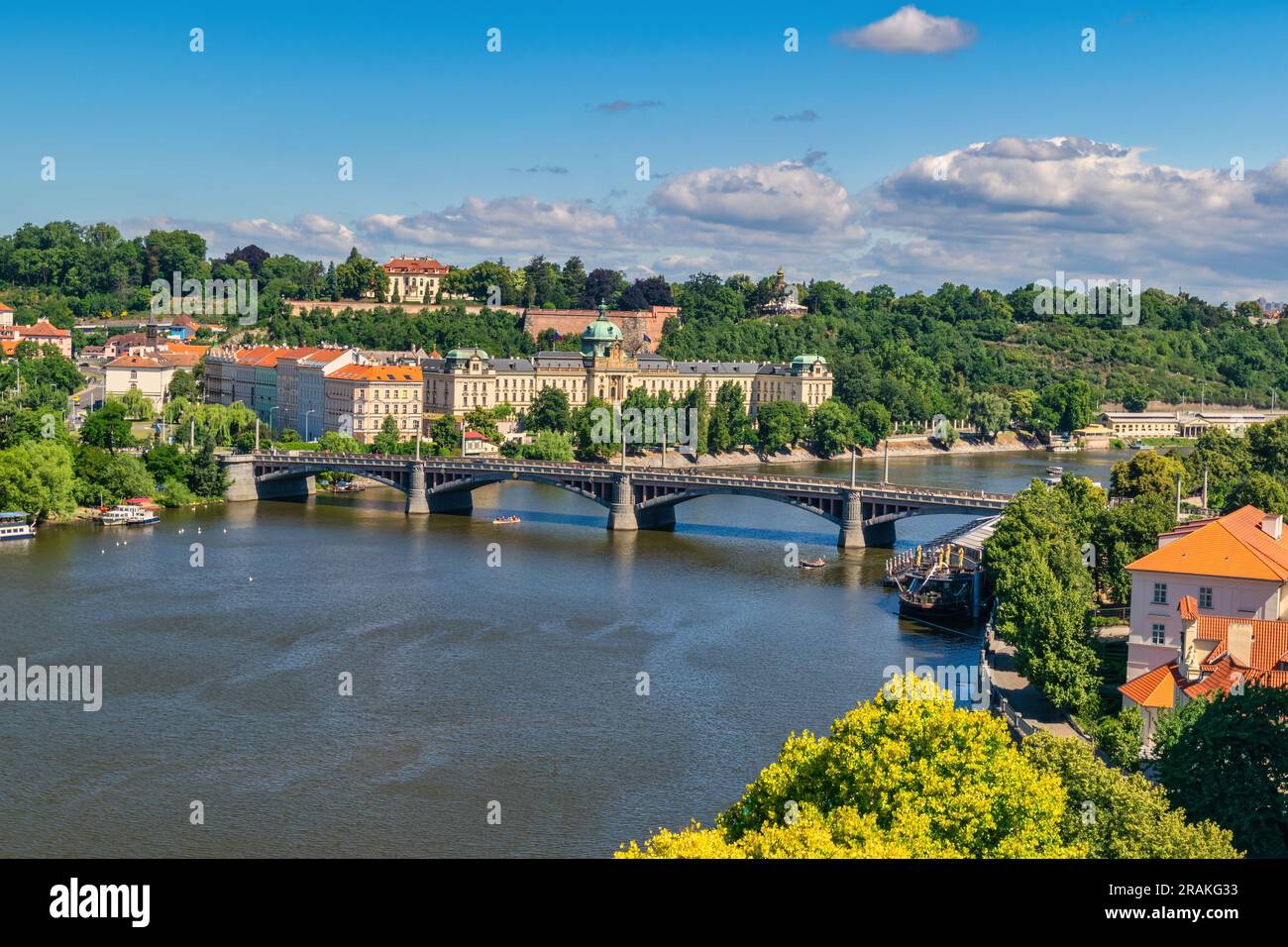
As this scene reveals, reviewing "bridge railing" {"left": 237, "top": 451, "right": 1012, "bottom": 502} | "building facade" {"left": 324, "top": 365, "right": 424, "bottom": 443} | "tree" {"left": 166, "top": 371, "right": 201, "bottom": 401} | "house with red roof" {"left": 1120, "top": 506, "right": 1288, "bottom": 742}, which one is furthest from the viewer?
"tree" {"left": 166, "top": 371, "right": 201, "bottom": 401}

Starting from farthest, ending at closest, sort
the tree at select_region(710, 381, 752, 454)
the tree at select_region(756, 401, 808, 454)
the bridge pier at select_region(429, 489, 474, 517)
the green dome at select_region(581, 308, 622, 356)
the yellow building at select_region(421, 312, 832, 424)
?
the green dome at select_region(581, 308, 622, 356), the yellow building at select_region(421, 312, 832, 424), the tree at select_region(756, 401, 808, 454), the tree at select_region(710, 381, 752, 454), the bridge pier at select_region(429, 489, 474, 517)

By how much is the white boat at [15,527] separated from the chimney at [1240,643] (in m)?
42.2

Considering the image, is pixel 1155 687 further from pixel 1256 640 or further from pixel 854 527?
pixel 854 527

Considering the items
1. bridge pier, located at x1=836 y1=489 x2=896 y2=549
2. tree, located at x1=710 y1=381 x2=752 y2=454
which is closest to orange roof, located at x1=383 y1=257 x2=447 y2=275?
tree, located at x1=710 y1=381 x2=752 y2=454

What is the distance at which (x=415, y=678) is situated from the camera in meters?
33.4

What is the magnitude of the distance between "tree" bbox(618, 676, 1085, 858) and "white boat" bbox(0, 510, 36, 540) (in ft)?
137

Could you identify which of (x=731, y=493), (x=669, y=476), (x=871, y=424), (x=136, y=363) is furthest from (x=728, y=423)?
(x=136, y=363)

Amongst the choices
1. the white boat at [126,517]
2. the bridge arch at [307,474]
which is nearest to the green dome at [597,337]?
the bridge arch at [307,474]

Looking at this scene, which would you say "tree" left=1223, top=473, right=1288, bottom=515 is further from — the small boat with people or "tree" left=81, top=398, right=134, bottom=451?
"tree" left=81, top=398, right=134, bottom=451

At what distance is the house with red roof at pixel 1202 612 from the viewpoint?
84.4 feet

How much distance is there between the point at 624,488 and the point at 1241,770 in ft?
134

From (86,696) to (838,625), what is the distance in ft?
62.1

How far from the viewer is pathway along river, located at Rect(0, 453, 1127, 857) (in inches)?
951

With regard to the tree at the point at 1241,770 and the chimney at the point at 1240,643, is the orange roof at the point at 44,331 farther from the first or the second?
the tree at the point at 1241,770
